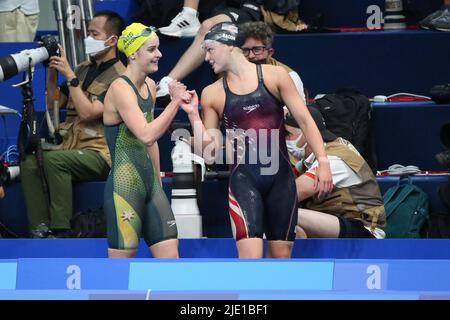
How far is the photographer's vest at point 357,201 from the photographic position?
892 centimetres

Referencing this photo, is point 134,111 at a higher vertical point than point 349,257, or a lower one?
higher

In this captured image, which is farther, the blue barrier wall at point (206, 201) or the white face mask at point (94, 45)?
the white face mask at point (94, 45)

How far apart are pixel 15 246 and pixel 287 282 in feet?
7.08

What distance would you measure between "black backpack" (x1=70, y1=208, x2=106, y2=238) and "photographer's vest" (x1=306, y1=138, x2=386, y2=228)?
1.39 metres

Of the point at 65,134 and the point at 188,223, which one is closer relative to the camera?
the point at 188,223

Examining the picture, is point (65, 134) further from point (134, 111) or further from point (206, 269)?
point (206, 269)

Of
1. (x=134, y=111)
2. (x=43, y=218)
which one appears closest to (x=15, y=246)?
(x=43, y=218)

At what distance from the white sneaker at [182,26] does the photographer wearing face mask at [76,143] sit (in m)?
0.86

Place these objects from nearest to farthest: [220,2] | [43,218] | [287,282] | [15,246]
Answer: [287,282], [15,246], [43,218], [220,2]

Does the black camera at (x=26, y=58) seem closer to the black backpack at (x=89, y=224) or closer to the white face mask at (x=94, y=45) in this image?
the white face mask at (x=94, y=45)

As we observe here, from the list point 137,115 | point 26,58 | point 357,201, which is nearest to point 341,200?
point 357,201

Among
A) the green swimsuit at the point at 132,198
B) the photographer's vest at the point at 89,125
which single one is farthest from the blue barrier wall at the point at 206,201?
the green swimsuit at the point at 132,198

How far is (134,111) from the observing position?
26.7ft
